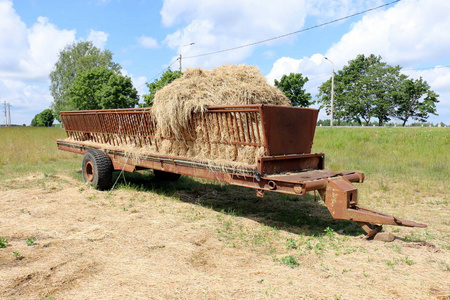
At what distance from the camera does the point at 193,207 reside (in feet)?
20.6

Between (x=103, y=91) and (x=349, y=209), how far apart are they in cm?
3607

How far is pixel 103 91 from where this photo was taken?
36406 millimetres

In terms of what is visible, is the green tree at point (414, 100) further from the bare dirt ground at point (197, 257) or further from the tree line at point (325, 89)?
the bare dirt ground at point (197, 257)

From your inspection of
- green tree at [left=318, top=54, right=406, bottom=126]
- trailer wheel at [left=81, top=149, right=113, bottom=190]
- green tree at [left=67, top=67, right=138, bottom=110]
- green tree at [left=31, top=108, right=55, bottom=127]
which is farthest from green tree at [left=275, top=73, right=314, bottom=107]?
green tree at [left=31, top=108, right=55, bottom=127]

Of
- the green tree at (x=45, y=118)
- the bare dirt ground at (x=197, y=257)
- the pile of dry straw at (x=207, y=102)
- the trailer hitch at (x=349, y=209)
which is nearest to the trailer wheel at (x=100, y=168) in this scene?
the bare dirt ground at (x=197, y=257)

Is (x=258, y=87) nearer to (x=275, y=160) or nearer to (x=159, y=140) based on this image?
(x=275, y=160)

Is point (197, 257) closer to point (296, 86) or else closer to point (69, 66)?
point (296, 86)

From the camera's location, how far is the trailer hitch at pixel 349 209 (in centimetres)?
410

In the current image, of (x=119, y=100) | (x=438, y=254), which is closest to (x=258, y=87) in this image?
(x=438, y=254)

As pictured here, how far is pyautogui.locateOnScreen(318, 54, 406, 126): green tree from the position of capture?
140 ft

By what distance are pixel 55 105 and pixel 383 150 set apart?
45423 millimetres

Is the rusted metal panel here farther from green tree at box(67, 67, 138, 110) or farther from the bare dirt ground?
green tree at box(67, 67, 138, 110)

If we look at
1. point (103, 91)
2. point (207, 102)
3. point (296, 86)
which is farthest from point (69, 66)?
point (207, 102)

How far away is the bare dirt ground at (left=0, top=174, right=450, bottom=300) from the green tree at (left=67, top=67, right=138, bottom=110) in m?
32.1
